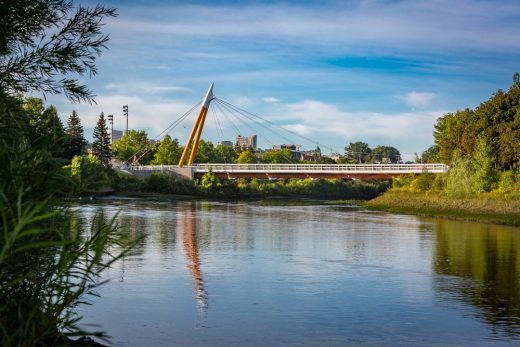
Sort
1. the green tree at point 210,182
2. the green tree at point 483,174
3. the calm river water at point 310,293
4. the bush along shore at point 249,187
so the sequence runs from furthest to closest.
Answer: the green tree at point 210,182, the bush along shore at point 249,187, the green tree at point 483,174, the calm river water at point 310,293

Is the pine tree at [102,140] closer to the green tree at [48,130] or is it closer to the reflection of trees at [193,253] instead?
the reflection of trees at [193,253]

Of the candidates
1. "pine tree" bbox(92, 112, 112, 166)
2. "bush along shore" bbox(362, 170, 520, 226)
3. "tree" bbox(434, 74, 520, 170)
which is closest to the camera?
"bush along shore" bbox(362, 170, 520, 226)

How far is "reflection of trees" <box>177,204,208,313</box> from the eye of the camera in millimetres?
17719

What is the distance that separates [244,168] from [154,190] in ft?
49.5

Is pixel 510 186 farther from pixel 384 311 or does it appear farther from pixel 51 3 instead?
pixel 51 3

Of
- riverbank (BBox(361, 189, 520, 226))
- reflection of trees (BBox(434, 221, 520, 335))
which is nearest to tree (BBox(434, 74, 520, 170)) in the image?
riverbank (BBox(361, 189, 520, 226))

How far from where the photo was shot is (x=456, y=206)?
58.5 m

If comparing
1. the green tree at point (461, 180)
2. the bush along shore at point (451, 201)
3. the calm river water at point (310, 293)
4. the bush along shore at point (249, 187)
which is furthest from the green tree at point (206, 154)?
the calm river water at point (310, 293)

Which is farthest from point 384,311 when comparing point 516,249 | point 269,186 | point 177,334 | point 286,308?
point 269,186

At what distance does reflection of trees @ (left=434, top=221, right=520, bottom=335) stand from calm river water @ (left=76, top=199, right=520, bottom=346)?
4cm

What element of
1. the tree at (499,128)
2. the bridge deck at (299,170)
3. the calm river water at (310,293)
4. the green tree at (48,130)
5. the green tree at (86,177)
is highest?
the tree at (499,128)

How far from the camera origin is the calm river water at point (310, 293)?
46.6 ft

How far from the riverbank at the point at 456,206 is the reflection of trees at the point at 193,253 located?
21685 millimetres

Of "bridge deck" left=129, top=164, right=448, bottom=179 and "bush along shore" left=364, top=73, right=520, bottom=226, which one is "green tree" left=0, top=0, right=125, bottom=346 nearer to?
"bush along shore" left=364, top=73, right=520, bottom=226
